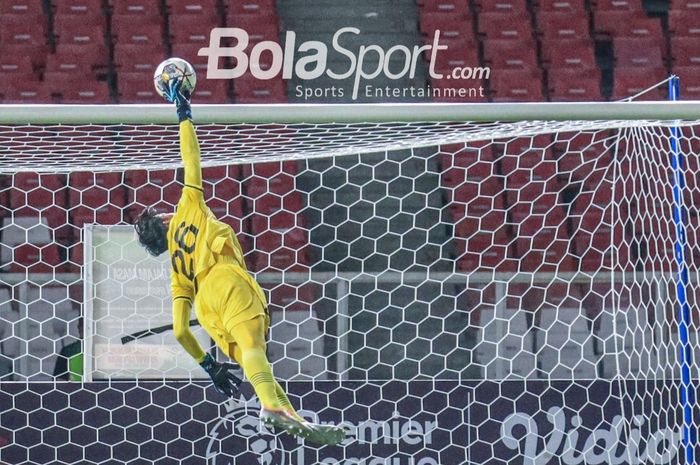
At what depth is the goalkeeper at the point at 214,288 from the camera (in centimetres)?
250

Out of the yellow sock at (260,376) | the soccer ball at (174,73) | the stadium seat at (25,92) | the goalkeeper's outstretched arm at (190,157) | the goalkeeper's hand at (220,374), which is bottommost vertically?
the stadium seat at (25,92)

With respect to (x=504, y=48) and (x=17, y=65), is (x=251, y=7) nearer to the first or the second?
(x=17, y=65)

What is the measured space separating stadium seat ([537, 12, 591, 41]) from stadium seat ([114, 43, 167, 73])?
2240mm

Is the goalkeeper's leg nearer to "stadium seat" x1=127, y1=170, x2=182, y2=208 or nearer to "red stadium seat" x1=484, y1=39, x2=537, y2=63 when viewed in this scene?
"stadium seat" x1=127, y1=170, x2=182, y2=208

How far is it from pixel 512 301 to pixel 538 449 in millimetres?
581

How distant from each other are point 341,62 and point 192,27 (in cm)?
90

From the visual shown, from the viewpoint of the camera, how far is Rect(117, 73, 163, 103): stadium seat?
685 centimetres

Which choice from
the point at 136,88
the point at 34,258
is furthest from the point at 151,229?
the point at 136,88

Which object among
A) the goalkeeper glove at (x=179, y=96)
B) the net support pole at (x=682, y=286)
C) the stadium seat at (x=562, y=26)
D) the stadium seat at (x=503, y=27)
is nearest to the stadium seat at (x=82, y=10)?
the stadium seat at (x=503, y=27)

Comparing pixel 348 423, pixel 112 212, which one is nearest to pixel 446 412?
pixel 348 423

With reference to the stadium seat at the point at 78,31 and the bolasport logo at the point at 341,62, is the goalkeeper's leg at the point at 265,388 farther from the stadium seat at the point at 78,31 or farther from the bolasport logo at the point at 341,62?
the stadium seat at the point at 78,31

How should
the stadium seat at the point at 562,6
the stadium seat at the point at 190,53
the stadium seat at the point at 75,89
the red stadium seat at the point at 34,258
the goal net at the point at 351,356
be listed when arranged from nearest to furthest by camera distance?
the goal net at the point at 351,356
the red stadium seat at the point at 34,258
the stadium seat at the point at 75,89
the stadium seat at the point at 190,53
the stadium seat at the point at 562,6

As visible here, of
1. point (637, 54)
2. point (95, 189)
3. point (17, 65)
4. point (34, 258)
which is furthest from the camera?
point (637, 54)

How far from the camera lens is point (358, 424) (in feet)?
15.5
